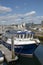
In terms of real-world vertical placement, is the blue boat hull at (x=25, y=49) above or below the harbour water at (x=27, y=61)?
above

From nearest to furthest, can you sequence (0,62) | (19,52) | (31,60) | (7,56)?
(0,62), (7,56), (31,60), (19,52)

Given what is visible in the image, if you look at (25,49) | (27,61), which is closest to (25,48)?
(25,49)

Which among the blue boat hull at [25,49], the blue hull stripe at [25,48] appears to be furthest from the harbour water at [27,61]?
the blue hull stripe at [25,48]

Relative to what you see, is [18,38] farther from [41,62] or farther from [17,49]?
[41,62]

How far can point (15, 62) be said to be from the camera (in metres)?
21.0

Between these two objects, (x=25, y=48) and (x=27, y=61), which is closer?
(x=27, y=61)

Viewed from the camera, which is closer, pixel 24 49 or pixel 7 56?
pixel 7 56

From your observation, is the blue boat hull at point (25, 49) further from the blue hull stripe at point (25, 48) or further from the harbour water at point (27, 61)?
the harbour water at point (27, 61)

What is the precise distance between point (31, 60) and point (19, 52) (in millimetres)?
2670

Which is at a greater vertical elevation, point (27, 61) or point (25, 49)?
point (25, 49)

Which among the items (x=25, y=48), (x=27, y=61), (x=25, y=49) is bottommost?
(x=27, y=61)

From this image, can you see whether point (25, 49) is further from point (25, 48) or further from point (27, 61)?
point (27, 61)

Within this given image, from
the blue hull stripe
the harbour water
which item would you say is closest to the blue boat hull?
the blue hull stripe

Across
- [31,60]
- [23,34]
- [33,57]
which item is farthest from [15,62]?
[23,34]
